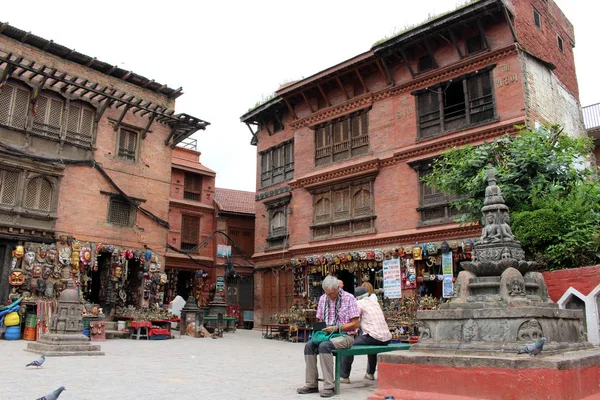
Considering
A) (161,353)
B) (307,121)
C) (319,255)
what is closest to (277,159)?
(307,121)

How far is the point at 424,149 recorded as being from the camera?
62.0 ft

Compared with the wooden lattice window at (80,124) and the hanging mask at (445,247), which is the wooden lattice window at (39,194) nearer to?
the wooden lattice window at (80,124)

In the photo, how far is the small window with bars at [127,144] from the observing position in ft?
75.1

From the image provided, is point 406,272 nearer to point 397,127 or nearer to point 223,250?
point 397,127

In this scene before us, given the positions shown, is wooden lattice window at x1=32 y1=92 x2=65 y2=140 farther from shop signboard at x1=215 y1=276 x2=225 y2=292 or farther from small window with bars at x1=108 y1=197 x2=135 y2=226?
shop signboard at x1=215 y1=276 x2=225 y2=292

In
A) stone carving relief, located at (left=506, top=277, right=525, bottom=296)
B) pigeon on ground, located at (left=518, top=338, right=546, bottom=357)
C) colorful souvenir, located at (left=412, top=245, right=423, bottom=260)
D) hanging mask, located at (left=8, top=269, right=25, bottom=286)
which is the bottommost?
pigeon on ground, located at (left=518, top=338, right=546, bottom=357)

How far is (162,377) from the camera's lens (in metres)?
8.48

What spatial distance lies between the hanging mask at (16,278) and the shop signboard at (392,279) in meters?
13.1

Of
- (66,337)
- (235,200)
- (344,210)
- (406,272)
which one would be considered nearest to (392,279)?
(406,272)

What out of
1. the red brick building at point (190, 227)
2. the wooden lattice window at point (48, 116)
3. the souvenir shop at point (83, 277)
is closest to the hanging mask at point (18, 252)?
the souvenir shop at point (83, 277)

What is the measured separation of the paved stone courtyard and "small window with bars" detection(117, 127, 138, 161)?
37.4ft

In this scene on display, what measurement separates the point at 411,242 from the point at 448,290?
2443mm

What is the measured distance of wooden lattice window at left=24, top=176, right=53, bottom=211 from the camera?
19406 mm

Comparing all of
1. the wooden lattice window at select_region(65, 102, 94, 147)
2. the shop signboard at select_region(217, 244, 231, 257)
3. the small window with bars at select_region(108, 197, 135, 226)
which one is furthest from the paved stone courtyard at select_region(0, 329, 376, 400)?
the shop signboard at select_region(217, 244, 231, 257)
